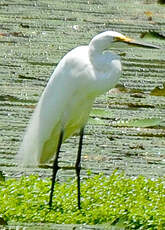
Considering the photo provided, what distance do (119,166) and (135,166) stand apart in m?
0.12

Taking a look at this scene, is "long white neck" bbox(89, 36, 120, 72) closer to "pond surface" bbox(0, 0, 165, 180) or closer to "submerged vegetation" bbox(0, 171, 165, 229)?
"pond surface" bbox(0, 0, 165, 180)

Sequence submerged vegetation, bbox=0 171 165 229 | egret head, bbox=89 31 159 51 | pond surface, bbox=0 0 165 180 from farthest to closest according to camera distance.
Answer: pond surface, bbox=0 0 165 180 < egret head, bbox=89 31 159 51 < submerged vegetation, bbox=0 171 165 229

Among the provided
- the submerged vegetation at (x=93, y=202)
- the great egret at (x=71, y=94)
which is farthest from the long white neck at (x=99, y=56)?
the submerged vegetation at (x=93, y=202)

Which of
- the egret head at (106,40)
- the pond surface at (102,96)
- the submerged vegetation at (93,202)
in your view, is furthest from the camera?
the pond surface at (102,96)

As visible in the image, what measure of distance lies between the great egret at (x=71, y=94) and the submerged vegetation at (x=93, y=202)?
0.33 ft

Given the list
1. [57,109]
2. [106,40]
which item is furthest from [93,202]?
[106,40]

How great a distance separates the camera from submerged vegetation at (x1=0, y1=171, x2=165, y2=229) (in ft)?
19.1

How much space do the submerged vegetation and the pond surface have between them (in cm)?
40

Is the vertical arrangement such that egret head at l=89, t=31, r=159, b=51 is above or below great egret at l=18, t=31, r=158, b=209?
above

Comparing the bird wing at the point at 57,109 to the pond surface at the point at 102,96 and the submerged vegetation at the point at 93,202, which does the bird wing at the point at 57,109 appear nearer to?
the submerged vegetation at the point at 93,202

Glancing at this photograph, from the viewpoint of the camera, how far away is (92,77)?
609 centimetres

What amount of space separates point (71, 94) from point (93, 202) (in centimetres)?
67

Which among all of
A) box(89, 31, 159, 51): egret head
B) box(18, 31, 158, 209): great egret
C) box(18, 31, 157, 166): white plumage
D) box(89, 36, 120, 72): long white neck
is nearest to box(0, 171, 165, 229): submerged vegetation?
box(18, 31, 158, 209): great egret

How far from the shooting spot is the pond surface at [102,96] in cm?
696
